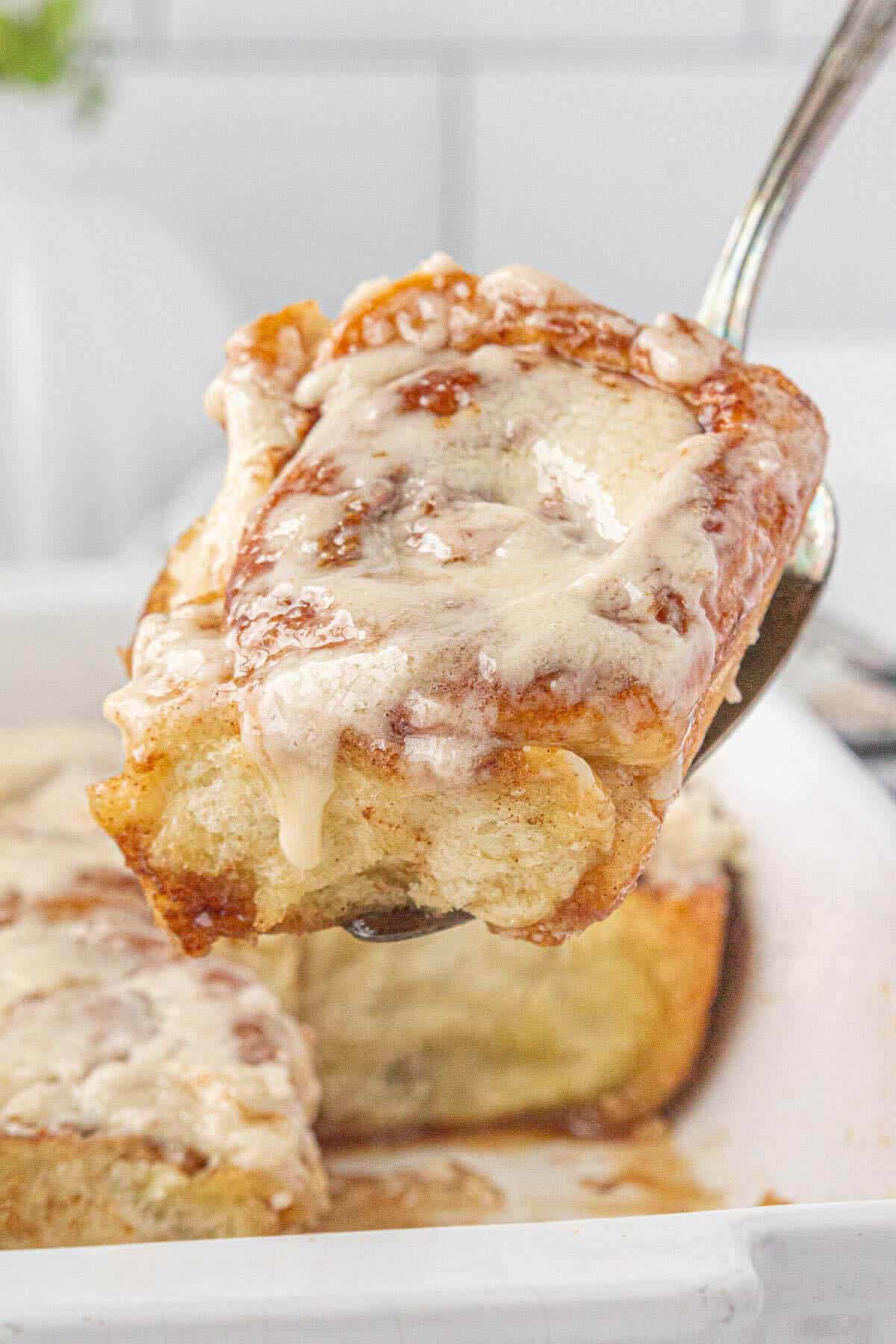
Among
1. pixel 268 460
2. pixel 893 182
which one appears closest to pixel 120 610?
pixel 268 460

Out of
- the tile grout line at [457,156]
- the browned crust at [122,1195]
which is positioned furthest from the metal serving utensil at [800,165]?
the tile grout line at [457,156]

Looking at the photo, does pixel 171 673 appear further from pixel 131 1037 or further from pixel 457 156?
pixel 457 156

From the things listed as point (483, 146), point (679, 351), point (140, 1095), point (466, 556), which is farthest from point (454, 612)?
point (483, 146)

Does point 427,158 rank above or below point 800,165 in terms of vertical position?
below

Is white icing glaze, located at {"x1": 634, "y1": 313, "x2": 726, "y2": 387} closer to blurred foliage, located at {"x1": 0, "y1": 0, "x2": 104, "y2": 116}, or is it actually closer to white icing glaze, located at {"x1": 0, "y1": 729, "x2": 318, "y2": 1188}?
white icing glaze, located at {"x1": 0, "y1": 729, "x2": 318, "y2": 1188}

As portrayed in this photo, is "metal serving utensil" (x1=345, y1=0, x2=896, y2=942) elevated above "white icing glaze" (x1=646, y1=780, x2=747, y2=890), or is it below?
above

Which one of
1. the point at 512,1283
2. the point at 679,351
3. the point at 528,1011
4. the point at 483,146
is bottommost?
the point at 528,1011

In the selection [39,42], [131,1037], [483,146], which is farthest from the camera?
[483,146]

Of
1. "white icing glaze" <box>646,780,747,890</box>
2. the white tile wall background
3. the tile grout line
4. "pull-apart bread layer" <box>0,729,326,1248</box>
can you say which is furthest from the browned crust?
the tile grout line
